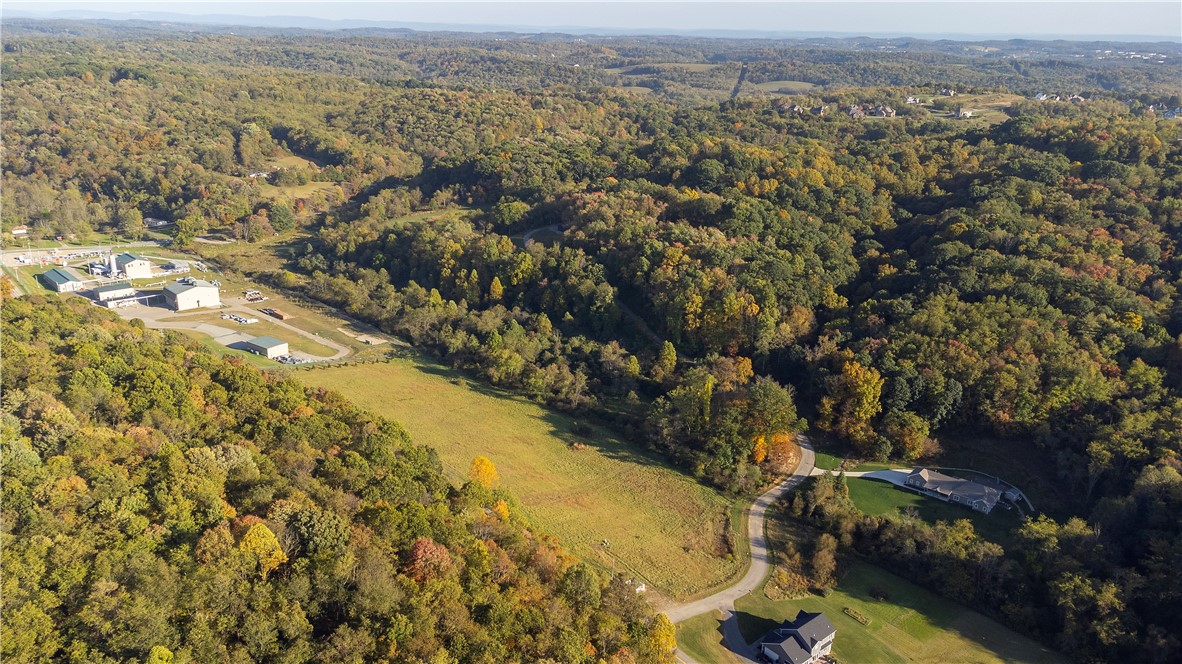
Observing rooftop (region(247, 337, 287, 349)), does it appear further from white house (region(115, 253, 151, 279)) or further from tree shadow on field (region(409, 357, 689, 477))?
white house (region(115, 253, 151, 279))

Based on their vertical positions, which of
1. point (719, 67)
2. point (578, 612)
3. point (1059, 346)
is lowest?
point (578, 612)

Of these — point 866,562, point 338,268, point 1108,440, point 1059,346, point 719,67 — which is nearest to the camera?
point 866,562

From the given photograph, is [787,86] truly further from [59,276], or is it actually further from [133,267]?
[59,276]

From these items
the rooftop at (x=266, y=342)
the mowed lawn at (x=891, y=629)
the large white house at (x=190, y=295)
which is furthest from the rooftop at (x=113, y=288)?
the mowed lawn at (x=891, y=629)

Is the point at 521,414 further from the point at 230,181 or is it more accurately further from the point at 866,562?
the point at 230,181

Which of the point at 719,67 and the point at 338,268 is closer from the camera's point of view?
the point at 338,268

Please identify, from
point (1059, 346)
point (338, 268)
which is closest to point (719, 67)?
point (338, 268)

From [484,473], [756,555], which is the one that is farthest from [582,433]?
[756,555]
